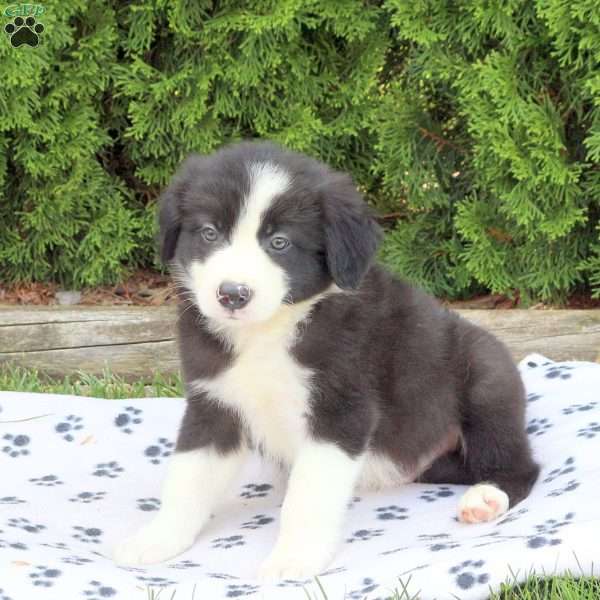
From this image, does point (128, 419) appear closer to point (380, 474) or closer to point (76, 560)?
point (380, 474)

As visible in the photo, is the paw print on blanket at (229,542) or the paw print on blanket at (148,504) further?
the paw print on blanket at (148,504)

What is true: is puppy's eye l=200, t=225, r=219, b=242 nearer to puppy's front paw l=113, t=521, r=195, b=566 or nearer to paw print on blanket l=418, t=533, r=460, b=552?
puppy's front paw l=113, t=521, r=195, b=566

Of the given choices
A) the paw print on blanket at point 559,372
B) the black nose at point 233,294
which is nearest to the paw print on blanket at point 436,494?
the paw print on blanket at point 559,372

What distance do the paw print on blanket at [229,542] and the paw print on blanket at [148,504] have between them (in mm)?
450

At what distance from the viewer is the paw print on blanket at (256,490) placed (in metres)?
4.02

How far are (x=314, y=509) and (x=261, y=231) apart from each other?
89 cm

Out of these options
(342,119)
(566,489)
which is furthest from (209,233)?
(342,119)

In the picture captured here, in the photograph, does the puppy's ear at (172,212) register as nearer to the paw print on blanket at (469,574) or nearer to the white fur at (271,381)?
the white fur at (271,381)

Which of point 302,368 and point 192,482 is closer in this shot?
point 302,368

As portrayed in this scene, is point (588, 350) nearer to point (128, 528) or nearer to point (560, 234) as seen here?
point (560, 234)

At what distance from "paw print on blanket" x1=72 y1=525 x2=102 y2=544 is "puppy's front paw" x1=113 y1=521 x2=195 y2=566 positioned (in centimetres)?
19

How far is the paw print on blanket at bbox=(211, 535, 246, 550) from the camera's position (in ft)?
11.2

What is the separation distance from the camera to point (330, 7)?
5.81 meters

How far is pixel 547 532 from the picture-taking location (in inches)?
117
